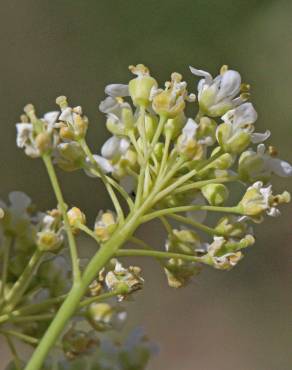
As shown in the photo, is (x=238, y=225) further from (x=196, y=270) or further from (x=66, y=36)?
(x=66, y=36)

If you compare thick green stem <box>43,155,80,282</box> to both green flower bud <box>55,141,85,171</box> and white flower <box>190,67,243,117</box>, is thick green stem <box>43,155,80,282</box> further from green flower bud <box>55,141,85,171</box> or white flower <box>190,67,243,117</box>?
white flower <box>190,67,243,117</box>

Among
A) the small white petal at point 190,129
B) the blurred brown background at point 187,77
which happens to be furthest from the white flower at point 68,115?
the blurred brown background at point 187,77

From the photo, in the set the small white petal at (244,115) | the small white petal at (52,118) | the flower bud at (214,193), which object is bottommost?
the flower bud at (214,193)

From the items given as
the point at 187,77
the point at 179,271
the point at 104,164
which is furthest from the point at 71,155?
the point at 187,77

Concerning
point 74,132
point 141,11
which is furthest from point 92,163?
point 141,11

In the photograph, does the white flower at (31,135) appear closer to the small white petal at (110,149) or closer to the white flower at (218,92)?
the small white petal at (110,149)

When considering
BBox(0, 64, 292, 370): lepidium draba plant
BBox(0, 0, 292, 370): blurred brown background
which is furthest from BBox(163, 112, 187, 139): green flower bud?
BBox(0, 0, 292, 370): blurred brown background

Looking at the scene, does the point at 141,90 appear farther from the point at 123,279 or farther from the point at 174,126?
the point at 123,279

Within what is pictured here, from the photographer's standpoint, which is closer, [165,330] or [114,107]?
[114,107]
